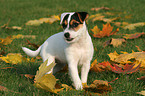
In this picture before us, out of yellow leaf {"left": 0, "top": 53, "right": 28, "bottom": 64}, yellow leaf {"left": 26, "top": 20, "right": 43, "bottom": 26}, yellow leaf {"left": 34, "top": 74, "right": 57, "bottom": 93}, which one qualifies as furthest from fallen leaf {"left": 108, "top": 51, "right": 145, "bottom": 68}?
yellow leaf {"left": 26, "top": 20, "right": 43, "bottom": 26}

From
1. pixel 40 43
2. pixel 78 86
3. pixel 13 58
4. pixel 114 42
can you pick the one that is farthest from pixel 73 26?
pixel 40 43

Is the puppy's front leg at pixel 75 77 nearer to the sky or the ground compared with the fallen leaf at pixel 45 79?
nearer to the ground

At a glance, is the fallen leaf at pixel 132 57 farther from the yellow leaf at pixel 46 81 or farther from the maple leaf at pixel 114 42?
the yellow leaf at pixel 46 81

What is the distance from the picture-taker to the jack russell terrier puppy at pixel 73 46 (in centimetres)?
250

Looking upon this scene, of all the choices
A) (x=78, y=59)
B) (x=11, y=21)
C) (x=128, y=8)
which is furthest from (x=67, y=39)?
(x=128, y=8)

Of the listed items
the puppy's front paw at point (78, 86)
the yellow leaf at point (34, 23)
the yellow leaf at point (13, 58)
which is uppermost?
the puppy's front paw at point (78, 86)

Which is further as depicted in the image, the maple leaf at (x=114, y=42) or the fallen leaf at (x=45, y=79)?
the maple leaf at (x=114, y=42)

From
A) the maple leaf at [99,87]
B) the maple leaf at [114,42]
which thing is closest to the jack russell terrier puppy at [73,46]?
the maple leaf at [99,87]

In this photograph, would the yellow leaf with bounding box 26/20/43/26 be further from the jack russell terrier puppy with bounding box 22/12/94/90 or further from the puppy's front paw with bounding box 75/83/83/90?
the puppy's front paw with bounding box 75/83/83/90

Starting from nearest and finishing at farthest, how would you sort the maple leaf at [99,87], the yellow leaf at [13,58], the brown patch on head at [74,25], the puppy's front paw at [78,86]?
1. the maple leaf at [99,87]
2. the brown patch on head at [74,25]
3. the puppy's front paw at [78,86]
4. the yellow leaf at [13,58]

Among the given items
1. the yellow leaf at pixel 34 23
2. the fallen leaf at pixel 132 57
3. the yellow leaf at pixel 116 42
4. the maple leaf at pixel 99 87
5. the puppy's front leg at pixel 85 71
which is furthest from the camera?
the yellow leaf at pixel 34 23

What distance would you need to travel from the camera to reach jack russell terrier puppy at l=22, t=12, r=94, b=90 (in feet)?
8.20

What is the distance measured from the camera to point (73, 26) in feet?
8.18

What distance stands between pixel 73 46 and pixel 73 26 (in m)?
Result: 0.28
